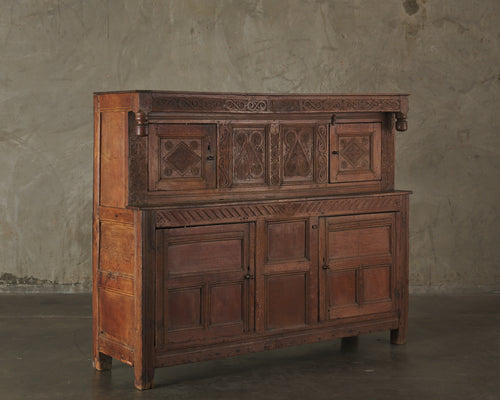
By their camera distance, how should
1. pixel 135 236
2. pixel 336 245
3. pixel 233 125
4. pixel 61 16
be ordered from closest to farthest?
pixel 135 236 < pixel 233 125 < pixel 336 245 < pixel 61 16

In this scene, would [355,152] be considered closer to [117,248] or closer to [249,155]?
[249,155]

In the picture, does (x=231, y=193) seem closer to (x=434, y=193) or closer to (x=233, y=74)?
(x=233, y=74)

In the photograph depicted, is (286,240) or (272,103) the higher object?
(272,103)

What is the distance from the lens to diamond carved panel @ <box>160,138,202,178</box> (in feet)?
16.5

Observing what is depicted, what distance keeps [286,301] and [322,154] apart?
107 cm

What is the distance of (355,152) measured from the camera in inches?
231

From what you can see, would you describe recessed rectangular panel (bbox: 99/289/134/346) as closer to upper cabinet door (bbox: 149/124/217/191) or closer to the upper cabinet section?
the upper cabinet section

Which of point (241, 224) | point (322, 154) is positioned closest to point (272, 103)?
point (322, 154)

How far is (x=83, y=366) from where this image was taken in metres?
5.39

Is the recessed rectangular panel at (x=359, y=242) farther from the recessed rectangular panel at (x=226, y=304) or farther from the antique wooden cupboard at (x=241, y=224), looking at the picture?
the recessed rectangular panel at (x=226, y=304)

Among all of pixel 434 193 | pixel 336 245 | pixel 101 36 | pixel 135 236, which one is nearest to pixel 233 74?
pixel 101 36

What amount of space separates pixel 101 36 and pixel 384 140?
10.5ft

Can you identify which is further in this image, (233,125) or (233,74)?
(233,74)

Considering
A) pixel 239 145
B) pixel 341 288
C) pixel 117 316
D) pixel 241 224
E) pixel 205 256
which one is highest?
pixel 239 145
